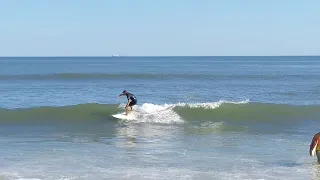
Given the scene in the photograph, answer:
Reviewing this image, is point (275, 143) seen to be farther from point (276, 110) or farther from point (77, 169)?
point (276, 110)

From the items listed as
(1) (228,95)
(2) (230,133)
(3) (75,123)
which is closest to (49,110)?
(3) (75,123)

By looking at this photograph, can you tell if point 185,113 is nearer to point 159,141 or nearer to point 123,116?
point 123,116

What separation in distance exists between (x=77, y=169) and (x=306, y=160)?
6048mm

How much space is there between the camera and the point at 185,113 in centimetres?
2464

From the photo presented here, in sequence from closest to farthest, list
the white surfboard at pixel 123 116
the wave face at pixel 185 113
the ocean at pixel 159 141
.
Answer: the ocean at pixel 159 141
the white surfboard at pixel 123 116
the wave face at pixel 185 113

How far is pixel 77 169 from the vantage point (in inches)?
472

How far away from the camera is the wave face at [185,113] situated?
891 inches

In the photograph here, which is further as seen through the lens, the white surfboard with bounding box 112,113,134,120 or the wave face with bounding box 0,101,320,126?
the wave face with bounding box 0,101,320,126

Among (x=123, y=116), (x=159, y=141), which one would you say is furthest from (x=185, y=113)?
(x=159, y=141)

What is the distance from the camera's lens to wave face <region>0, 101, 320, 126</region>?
2264 centimetres

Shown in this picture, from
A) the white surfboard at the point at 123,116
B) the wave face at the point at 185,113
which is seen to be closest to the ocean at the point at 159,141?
the wave face at the point at 185,113

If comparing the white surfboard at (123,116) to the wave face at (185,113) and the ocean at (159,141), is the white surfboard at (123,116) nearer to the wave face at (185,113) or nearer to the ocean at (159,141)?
the wave face at (185,113)

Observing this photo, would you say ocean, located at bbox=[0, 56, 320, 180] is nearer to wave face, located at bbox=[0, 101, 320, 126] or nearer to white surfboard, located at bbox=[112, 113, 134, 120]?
wave face, located at bbox=[0, 101, 320, 126]

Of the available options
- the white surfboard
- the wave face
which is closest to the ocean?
the wave face
